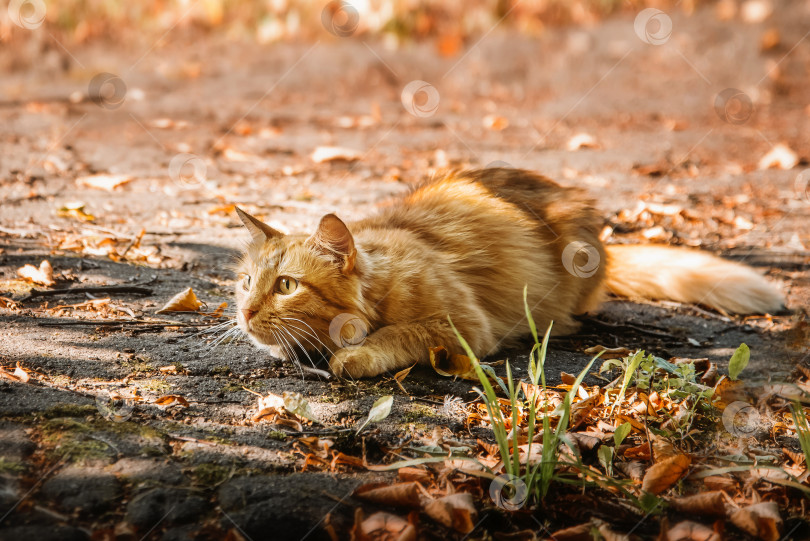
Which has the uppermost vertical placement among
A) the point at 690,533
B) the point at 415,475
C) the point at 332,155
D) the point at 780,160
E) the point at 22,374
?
the point at 332,155

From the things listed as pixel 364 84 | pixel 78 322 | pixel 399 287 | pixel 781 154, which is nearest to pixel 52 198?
pixel 78 322

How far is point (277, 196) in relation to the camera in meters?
5.37

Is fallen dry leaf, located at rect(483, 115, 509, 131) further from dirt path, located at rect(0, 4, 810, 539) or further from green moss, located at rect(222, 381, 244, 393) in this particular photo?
green moss, located at rect(222, 381, 244, 393)

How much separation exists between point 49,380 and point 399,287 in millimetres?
1354

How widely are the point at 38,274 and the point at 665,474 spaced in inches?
114

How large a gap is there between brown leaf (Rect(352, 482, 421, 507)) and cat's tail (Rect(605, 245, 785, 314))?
2213 millimetres

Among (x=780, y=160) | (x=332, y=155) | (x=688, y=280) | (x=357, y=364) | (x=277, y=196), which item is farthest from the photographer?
(x=780, y=160)

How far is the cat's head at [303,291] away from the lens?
268 centimetres

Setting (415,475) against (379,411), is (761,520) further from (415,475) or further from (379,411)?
(379,411)

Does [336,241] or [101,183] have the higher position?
[101,183]

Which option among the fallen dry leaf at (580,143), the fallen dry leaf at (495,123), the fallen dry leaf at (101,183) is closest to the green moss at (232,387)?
the fallen dry leaf at (101,183)

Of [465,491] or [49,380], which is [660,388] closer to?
[465,491]

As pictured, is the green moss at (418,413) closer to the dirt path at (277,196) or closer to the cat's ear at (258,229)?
the dirt path at (277,196)

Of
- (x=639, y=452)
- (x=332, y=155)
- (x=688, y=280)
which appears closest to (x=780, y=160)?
(x=688, y=280)
